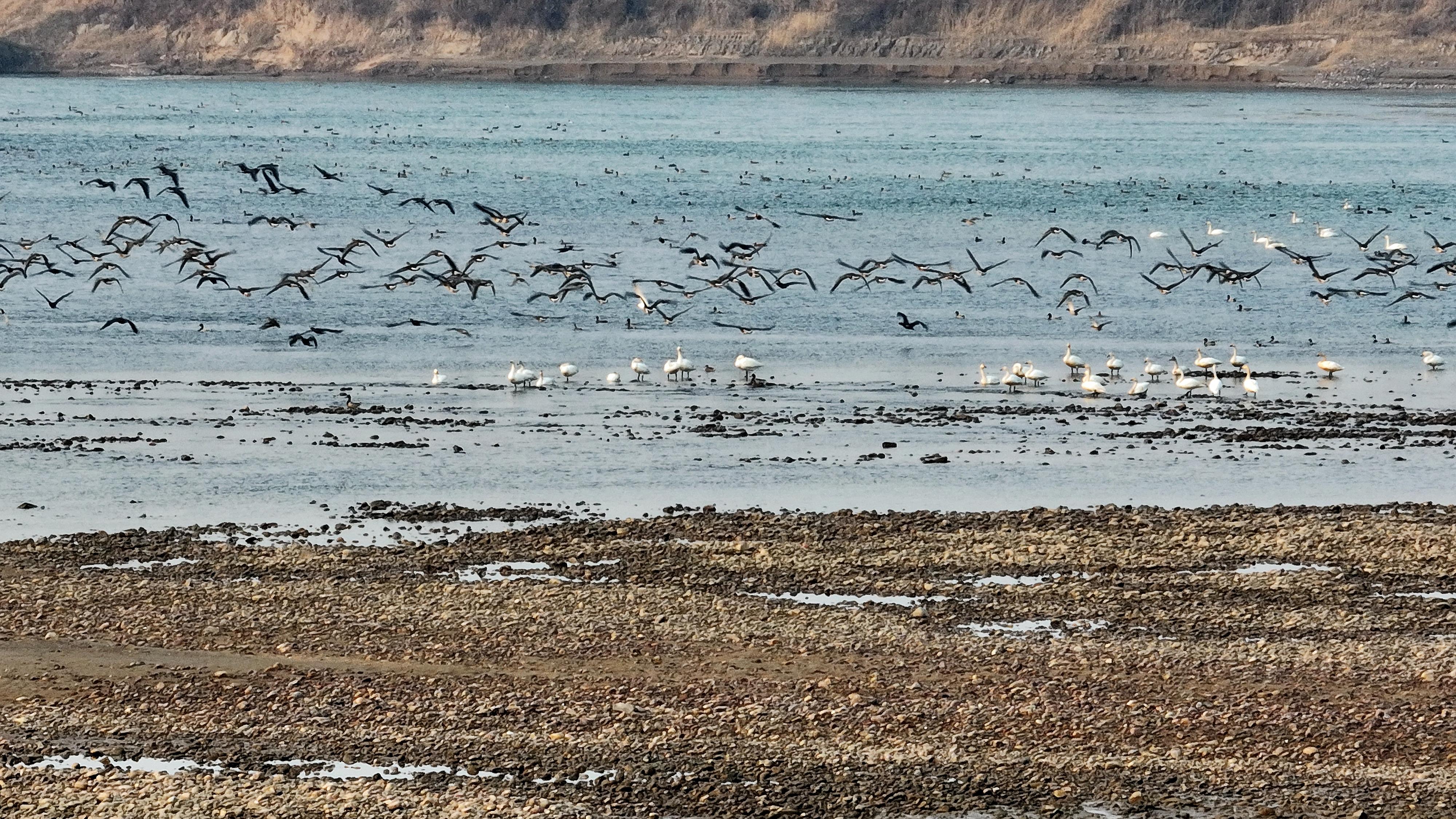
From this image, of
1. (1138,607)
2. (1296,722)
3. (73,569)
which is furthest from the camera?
(73,569)

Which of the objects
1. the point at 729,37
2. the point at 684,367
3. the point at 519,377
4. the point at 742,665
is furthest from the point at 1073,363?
the point at 729,37

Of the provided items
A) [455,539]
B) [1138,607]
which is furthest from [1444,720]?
[455,539]

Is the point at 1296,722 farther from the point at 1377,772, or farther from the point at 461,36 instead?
the point at 461,36

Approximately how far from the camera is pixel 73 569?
18.0 m

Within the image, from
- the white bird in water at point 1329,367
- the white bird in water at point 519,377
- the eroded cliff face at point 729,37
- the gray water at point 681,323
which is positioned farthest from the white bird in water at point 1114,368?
the eroded cliff face at point 729,37

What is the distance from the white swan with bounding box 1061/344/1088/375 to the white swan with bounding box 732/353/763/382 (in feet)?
15.0

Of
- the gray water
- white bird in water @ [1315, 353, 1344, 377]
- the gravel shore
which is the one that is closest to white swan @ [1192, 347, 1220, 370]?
the gray water

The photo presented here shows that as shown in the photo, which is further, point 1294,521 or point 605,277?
point 605,277

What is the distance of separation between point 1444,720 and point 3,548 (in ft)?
40.0

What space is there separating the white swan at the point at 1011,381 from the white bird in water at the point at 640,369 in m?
5.15

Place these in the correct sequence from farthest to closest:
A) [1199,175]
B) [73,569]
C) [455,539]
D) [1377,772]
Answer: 1. [1199,175]
2. [455,539]
3. [73,569]
4. [1377,772]

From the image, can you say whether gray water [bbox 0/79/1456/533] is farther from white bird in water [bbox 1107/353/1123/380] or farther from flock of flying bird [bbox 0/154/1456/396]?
white bird in water [bbox 1107/353/1123/380]

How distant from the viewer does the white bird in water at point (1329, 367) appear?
31250 mm

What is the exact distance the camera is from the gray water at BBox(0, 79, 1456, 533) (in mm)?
23047
